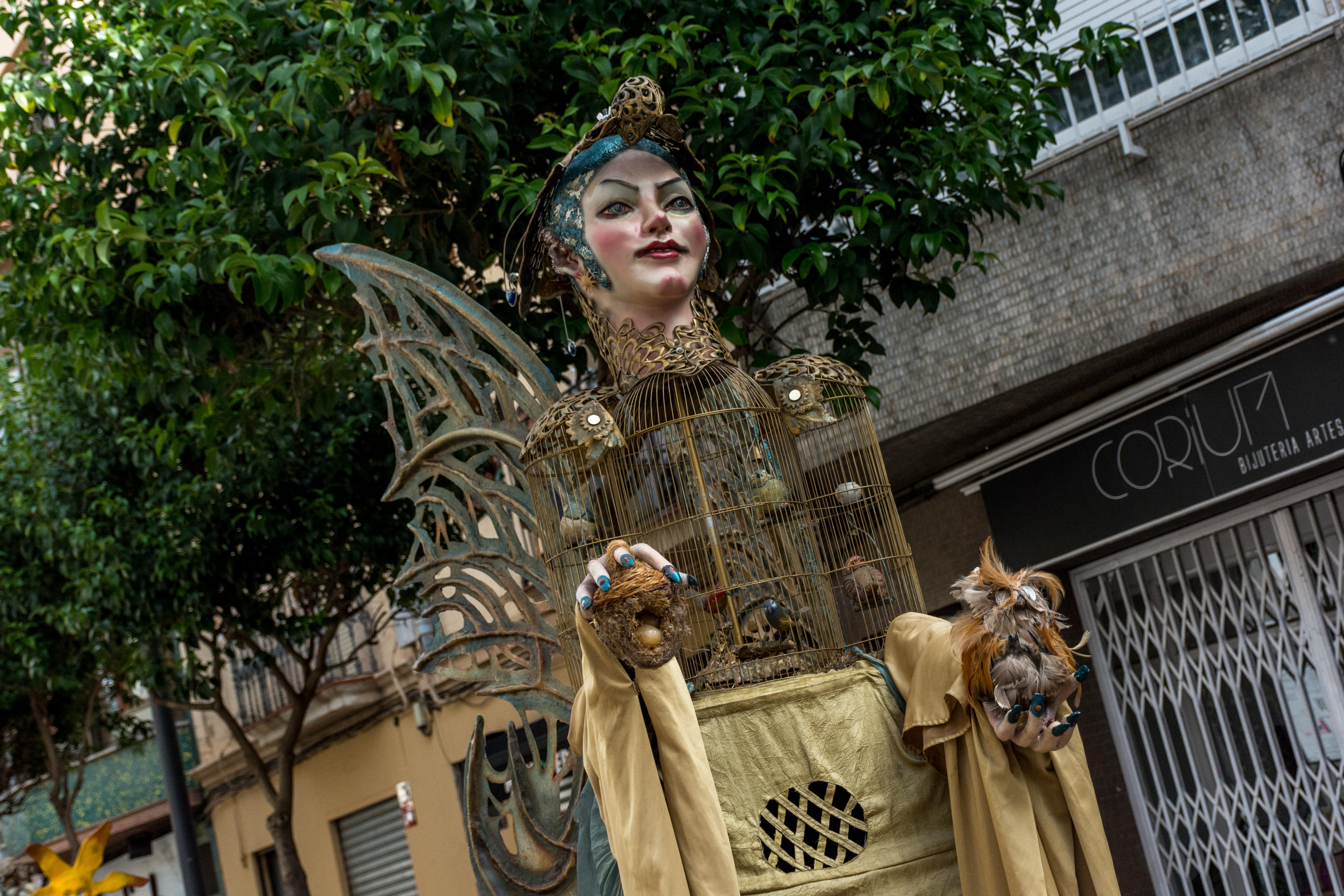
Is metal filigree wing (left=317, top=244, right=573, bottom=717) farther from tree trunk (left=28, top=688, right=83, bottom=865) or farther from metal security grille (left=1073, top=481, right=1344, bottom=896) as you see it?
tree trunk (left=28, top=688, right=83, bottom=865)

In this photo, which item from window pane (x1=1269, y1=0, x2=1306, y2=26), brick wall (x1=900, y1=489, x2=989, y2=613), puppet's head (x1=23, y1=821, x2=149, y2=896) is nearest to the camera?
window pane (x1=1269, y1=0, x2=1306, y2=26)

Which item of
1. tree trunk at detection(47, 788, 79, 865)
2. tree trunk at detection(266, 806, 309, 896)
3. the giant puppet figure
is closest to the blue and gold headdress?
the giant puppet figure

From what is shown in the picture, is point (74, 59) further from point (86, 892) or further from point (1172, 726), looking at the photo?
point (86, 892)

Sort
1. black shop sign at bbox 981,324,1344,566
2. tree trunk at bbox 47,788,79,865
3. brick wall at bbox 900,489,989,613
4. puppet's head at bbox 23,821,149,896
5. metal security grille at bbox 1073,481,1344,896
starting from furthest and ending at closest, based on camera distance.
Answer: tree trunk at bbox 47,788,79,865, puppet's head at bbox 23,821,149,896, brick wall at bbox 900,489,989,613, metal security grille at bbox 1073,481,1344,896, black shop sign at bbox 981,324,1344,566

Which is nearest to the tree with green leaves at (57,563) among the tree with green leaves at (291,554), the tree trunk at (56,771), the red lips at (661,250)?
the tree trunk at (56,771)

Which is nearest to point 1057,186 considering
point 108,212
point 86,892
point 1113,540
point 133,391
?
point 1113,540

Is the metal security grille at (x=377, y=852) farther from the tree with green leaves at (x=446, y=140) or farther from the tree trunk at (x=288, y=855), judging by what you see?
the tree with green leaves at (x=446, y=140)

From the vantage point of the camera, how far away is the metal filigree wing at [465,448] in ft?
13.8

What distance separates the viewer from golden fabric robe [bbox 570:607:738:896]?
106 inches

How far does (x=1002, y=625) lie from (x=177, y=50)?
3.96 m

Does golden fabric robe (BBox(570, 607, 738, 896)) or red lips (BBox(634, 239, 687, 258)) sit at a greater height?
red lips (BBox(634, 239, 687, 258))

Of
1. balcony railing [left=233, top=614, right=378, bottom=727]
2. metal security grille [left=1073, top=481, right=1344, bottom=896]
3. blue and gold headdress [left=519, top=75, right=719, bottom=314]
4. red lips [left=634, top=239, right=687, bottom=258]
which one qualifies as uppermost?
balcony railing [left=233, top=614, right=378, bottom=727]

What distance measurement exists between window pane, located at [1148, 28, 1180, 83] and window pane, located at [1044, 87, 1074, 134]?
51 centimetres

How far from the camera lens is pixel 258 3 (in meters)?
5.35
